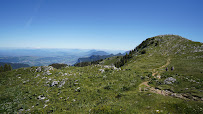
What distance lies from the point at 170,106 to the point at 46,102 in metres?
23.5

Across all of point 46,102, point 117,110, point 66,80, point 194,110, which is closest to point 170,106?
point 194,110

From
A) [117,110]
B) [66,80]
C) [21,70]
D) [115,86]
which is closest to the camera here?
[117,110]

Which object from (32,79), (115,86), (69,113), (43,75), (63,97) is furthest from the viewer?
(43,75)

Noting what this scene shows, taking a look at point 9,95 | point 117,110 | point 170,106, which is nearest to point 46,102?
point 9,95

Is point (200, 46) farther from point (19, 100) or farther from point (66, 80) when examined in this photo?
point (19, 100)

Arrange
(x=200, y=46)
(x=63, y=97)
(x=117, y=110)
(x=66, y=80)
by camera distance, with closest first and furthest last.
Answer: (x=117, y=110)
(x=63, y=97)
(x=66, y=80)
(x=200, y=46)

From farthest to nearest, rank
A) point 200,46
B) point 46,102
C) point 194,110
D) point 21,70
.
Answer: point 200,46 < point 21,70 < point 46,102 < point 194,110

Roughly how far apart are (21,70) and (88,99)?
34.9m

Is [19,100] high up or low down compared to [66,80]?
down

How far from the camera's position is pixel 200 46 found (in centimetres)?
6612

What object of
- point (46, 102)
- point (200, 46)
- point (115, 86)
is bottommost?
point (46, 102)

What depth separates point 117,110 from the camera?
1326 cm

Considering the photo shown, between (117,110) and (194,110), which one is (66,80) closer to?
(117,110)

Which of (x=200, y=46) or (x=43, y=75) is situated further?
(x=200, y=46)
